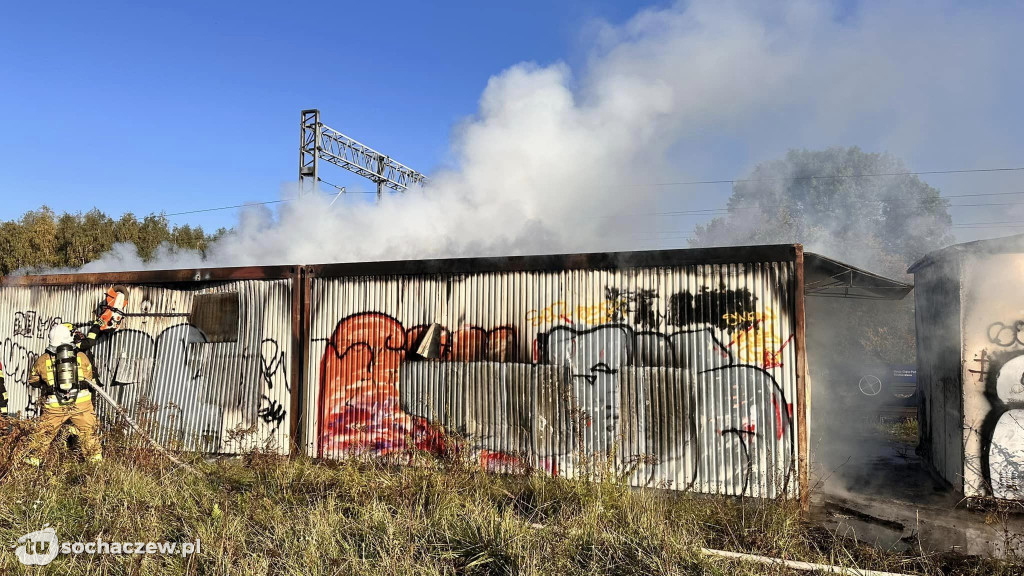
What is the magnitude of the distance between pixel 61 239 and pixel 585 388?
25.2 metres

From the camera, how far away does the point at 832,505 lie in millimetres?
6527

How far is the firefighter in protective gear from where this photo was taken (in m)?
7.28

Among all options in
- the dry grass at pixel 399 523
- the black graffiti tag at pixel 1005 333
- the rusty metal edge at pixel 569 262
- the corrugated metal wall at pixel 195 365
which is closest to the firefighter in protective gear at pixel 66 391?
the corrugated metal wall at pixel 195 365

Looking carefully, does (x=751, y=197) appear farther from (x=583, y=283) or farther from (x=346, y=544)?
(x=346, y=544)

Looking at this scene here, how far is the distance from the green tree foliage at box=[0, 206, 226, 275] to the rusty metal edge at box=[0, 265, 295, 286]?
14849 millimetres

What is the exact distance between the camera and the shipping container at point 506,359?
6172mm

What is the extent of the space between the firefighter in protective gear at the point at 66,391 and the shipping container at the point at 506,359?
2.94 feet

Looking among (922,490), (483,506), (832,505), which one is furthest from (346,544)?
(922,490)

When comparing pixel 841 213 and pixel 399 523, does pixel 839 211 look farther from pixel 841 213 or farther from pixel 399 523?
pixel 399 523

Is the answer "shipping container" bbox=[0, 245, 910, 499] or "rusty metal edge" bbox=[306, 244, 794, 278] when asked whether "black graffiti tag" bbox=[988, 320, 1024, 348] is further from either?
"rusty metal edge" bbox=[306, 244, 794, 278]

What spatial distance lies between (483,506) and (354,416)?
10.6 ft

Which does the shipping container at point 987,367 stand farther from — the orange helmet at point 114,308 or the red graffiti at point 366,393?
the orange helmet at point 114,308

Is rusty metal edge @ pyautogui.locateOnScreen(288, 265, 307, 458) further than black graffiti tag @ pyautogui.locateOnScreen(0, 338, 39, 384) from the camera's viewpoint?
No

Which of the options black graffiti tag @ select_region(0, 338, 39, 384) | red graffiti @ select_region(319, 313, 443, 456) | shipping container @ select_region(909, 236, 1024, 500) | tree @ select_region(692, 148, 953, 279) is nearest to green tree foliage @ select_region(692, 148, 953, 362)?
tree @ select_region(692, 148, 953, 279)
